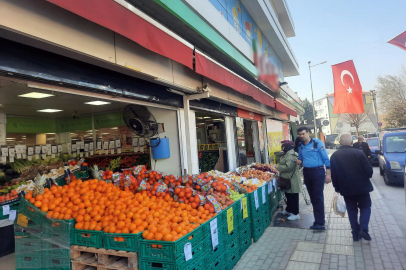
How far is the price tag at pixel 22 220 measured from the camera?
3.51m

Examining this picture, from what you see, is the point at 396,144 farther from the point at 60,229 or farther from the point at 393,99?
the point at 393,99

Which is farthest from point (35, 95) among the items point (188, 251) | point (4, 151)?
point (188, 251)

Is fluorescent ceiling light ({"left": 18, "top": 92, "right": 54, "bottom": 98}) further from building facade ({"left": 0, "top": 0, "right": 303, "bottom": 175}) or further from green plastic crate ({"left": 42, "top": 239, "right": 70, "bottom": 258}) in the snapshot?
green plastic crate ({"left": 42, "top": 239, "right": 70, "bottom": 258})

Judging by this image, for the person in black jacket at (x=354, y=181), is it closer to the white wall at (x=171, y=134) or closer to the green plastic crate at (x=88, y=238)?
the white wall at (x=171, y=134)

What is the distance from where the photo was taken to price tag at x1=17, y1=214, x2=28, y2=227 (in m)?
3.51

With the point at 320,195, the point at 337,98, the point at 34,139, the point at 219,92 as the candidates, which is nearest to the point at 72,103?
the point at 34,139

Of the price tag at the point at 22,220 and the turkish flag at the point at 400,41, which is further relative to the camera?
the turkish flag at the point at 400,41

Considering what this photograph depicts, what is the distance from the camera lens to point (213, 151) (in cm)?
1023

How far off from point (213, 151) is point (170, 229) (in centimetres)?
718

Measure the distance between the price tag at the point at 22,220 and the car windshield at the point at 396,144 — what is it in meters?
11.6

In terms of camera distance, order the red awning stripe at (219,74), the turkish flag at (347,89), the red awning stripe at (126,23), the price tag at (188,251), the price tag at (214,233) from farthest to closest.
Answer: the turkish flag at (347,89) < the red awning stripe at (219,74) < the price tag at (214,233) < the price tag at (188,251) < the red awning stripe at (126,23)

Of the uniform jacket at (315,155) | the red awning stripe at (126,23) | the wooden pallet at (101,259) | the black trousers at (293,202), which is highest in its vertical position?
the red awning stripe at (126,23)

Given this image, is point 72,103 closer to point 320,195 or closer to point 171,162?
point 171,162

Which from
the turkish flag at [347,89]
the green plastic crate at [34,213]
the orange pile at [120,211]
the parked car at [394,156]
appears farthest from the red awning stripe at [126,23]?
the turkish flag at [347,89]
